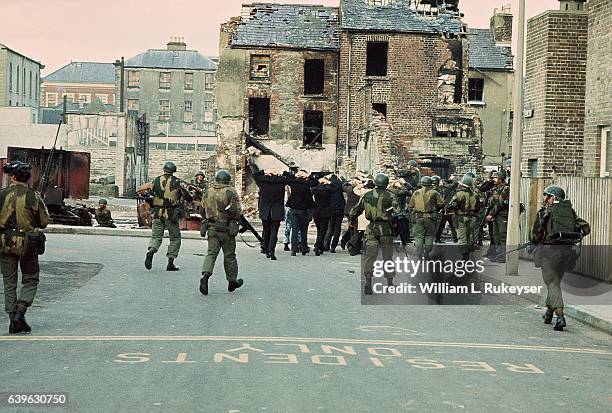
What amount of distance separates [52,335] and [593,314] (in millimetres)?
6920

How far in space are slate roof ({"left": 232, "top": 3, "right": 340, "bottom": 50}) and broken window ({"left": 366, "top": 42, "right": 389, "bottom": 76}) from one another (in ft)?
6.35

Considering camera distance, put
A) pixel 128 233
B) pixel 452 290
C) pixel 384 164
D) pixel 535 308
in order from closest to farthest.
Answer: pixel 535 308 < pixel 452 290 < pixel 128 233 < pixel 384 164

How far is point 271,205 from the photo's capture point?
21.9m

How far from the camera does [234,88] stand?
50.7 meters

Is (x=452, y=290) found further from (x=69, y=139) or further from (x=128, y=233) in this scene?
(x=69, y=139)

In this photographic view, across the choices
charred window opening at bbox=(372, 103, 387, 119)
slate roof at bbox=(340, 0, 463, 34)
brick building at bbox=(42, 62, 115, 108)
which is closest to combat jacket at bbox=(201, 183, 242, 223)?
charred window opening at bbox=(372, 103, 387, 119)

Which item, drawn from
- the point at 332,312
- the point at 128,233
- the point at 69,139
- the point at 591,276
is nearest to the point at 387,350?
the point at 332,312

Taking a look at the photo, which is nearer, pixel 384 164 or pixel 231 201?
pixel 231 201

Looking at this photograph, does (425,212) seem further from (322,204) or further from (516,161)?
(322,204)

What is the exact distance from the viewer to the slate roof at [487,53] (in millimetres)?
58562

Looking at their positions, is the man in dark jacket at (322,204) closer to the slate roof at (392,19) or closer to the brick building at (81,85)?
the slate roof at (392,19)

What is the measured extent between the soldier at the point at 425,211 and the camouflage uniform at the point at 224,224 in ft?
19.1

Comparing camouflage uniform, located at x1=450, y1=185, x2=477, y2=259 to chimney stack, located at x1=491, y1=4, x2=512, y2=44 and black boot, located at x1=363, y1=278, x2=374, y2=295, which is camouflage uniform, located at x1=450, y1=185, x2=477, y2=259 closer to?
black boot, located at x1=363, y1=278, x2=374, y2=295

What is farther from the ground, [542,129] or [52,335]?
[542,129]
